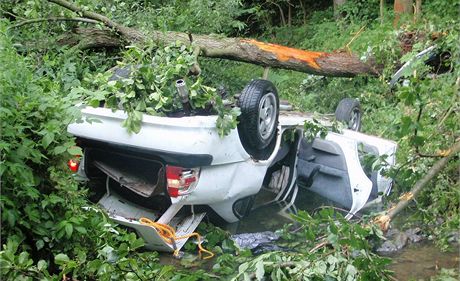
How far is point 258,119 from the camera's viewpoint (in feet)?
17.3

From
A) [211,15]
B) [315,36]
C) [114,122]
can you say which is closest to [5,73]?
[114,122]

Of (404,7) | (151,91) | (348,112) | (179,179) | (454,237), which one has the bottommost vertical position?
(454,237)

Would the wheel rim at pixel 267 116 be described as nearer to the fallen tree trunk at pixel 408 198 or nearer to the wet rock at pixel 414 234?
the wet rock at pixel 414 234

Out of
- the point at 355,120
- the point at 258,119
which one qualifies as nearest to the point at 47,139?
the point at 258,119

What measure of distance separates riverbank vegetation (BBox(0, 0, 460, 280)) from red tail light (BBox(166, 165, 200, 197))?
0.38 metres

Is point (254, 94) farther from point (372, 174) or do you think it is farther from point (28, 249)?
point (28, 249)

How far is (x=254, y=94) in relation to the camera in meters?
5.27

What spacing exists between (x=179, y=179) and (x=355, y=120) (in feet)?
10.5

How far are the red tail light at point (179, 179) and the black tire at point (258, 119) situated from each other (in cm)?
64

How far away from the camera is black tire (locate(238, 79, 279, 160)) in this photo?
520 centimetres

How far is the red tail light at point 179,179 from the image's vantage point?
4773mm

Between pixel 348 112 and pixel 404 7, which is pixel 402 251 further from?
pixel 404 7

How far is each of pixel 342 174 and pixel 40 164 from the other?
134 inches

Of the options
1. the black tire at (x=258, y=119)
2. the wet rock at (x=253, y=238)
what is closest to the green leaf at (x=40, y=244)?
the black tire at (x=258, y=119)
